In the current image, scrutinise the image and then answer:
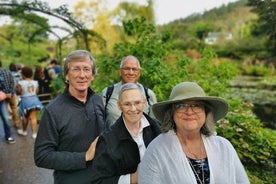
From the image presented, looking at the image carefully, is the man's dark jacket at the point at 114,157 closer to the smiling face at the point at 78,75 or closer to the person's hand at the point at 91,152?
the person's hand at the point at 91,152

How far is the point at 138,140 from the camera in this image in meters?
1.91

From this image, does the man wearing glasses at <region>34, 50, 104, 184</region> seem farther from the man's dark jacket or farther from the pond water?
the pond water

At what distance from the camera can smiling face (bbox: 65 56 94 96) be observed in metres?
2.01

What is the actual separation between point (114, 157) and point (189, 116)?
48 centimetres

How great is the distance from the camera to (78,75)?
6.61ft

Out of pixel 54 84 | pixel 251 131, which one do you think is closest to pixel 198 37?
pixel 54 84

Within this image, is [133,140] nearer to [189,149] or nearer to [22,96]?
[189,149]

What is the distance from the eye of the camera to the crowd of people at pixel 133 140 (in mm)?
1682

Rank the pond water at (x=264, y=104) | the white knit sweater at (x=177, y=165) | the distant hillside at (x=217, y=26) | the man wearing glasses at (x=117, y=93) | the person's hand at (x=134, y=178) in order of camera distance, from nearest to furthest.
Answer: the white knit sweater at (x=177, y=165)
the person's hand at (x=134, y=178)
the man wearing glasses at (x=117, y=93)
the pond water at (x=264, y=104)
the distant hillside at (x=217, y=26)

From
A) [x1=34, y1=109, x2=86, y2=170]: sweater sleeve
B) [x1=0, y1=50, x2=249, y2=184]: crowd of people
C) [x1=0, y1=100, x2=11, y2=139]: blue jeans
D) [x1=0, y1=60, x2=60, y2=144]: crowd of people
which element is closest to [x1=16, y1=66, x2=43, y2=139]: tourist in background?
[x1=0, y1=60, x2=60, y2=144]: crowd of people

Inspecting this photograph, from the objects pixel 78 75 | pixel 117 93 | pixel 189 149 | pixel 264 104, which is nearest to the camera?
pixel 189 149

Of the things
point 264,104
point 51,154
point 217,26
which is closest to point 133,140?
point 51,154

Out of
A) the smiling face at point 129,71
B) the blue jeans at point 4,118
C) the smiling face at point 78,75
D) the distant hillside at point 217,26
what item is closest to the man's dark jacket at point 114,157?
the smiling face at point 78,75

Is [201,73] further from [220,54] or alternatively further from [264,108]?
[220,54]
